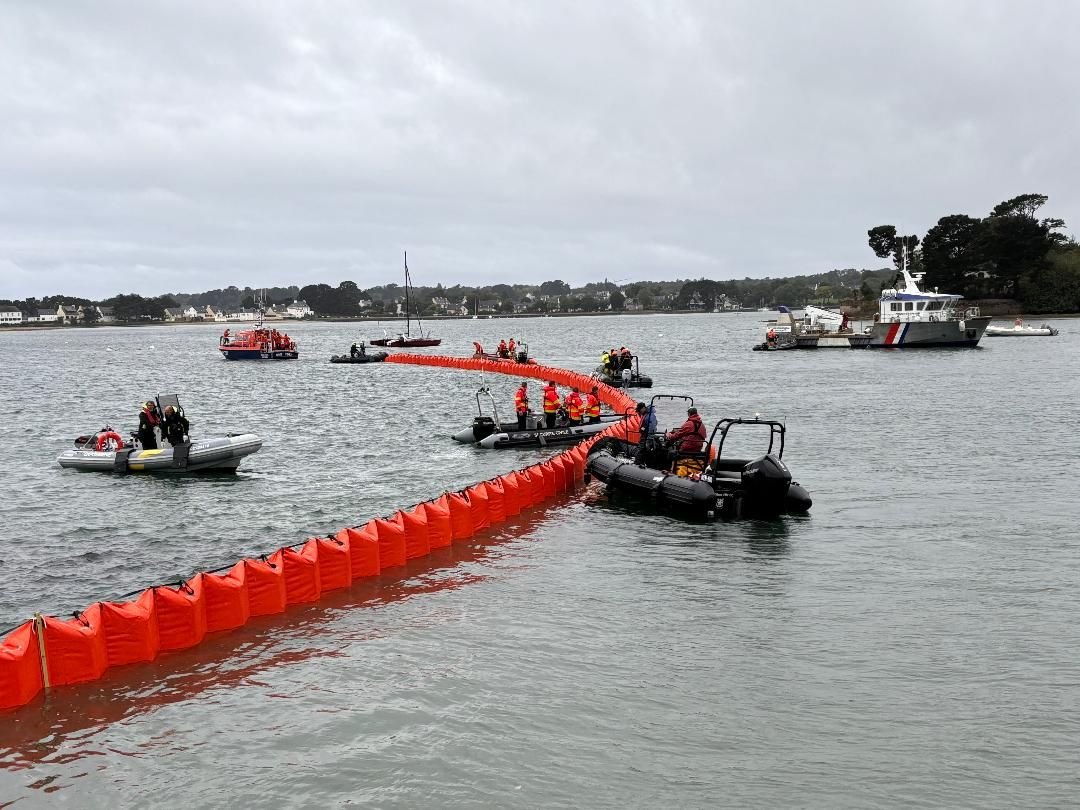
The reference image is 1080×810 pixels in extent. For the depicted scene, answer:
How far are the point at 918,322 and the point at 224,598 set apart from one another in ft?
262

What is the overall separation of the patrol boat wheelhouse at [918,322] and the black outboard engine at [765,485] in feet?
225

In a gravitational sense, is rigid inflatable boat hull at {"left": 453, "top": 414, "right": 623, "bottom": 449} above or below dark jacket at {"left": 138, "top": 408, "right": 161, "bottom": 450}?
below

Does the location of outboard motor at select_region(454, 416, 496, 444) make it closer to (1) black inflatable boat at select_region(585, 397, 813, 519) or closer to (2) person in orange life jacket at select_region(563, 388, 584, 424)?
(2) person in orange life jacket at select_region(563, 388, 584, 424)

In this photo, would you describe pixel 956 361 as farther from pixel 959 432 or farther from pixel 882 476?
pixel 882 476

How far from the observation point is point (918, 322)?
82625mm

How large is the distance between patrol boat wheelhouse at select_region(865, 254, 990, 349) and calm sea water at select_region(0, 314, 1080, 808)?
191 ft

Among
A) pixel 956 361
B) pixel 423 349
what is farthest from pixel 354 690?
pixel 423 349

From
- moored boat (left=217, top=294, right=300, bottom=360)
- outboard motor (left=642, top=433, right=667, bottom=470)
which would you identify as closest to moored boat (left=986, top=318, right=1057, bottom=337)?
moored boat (left=217, top=294, right=300, bottom=360)

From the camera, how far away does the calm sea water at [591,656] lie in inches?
382

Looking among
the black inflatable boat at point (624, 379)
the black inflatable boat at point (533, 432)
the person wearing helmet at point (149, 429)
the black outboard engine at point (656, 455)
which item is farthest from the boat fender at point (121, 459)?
the black inflatable boat at point (624, 379)

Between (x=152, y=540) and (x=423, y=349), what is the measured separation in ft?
305

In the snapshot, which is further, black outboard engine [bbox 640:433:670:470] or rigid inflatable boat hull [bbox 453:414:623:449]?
rigid inflatable boat hull [bbox 453:414:623:449]

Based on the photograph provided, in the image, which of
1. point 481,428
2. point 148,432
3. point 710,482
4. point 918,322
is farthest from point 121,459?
point 918,322

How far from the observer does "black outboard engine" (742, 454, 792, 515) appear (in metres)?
19.7
